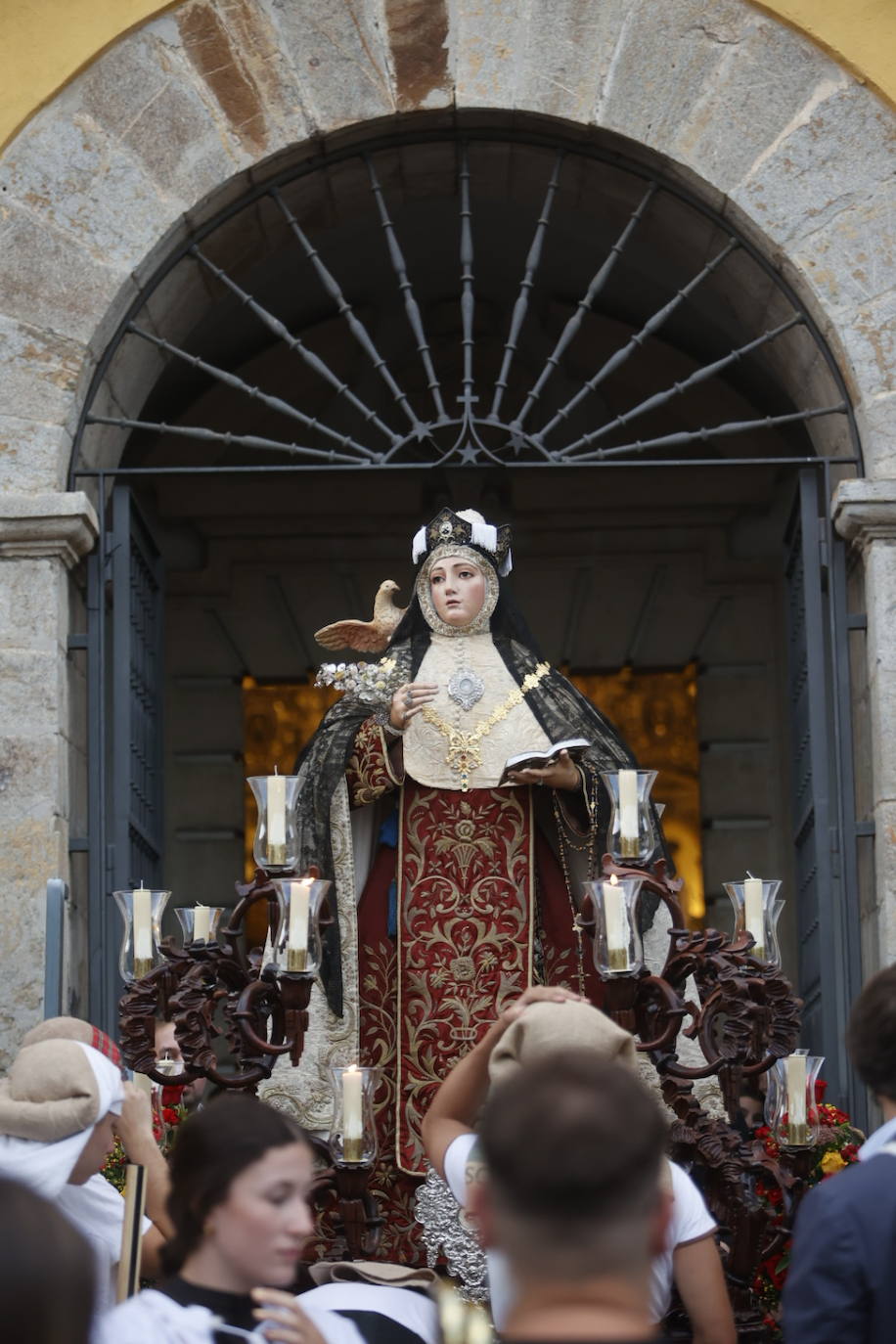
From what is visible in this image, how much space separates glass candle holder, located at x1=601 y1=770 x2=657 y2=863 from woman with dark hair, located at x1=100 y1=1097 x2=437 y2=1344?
2069 millimetres

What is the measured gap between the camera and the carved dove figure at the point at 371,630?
6.11 metres

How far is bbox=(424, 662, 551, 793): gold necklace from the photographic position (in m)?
5.76

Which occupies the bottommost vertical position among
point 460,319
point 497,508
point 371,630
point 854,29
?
point 371,630

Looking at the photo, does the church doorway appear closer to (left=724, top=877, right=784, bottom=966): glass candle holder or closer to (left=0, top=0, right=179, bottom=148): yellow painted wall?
(left=0, top=0, right=179, bottom=148): yellow painted wall

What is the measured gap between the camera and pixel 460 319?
8398 millimetres

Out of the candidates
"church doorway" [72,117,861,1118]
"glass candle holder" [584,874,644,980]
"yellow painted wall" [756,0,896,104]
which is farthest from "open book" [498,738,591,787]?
"yellow painted wall" [756,0,896,104]

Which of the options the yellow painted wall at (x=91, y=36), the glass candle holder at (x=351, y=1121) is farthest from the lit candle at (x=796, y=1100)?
the yellow painted wall at (x=91, y=36)

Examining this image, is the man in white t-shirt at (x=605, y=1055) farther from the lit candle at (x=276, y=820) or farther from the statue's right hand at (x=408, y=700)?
the statue's right hand at (x=408, y=700)

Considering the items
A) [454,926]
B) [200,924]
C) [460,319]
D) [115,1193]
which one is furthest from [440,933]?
[460,319]

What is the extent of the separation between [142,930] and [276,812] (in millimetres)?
480

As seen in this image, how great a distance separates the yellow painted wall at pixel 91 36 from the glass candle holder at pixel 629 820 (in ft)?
8.89

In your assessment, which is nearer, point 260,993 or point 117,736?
point 260,993

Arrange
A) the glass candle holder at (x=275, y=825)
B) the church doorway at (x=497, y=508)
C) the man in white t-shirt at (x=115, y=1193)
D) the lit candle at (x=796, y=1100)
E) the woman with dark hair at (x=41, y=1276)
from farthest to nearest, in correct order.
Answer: the church doorway at (x=497, y=508)
the glass candle holder at (x=275, y=825)
the lit candle at (x=796, y=1100)
the man in white t-shirt at (x=115, y=1193)
the woman with dark hair at (x=41, y=1276)

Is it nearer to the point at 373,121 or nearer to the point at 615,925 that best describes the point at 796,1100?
the point at 615,925
